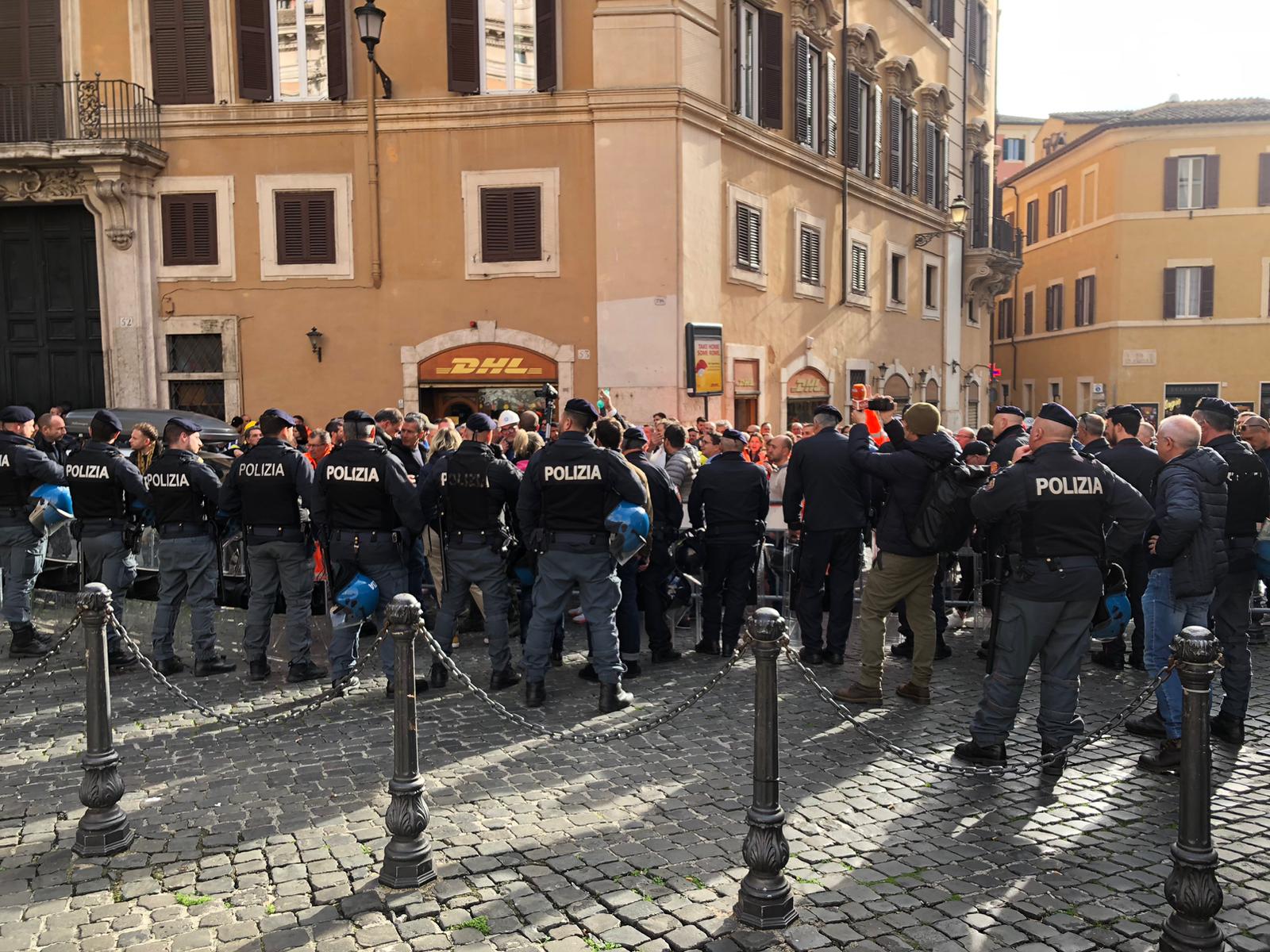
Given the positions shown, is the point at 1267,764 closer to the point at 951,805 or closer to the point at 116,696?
the point at 951,805

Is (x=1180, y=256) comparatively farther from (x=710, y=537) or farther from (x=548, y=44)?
(x=710, y=537)

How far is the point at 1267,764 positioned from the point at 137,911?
589 cm

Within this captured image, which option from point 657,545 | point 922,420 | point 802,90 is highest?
point 802,90

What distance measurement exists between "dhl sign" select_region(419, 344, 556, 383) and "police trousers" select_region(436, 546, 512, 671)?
34.3 feet

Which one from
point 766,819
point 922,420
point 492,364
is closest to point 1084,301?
point 492,364

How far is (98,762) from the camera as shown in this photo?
4941 mm

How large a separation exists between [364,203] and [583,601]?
40.7 feet

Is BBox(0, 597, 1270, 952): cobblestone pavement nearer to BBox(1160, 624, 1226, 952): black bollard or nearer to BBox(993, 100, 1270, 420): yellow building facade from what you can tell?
BBox(1160, 624, 1226, 952): black bollard

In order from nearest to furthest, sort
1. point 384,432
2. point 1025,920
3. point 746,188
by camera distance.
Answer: point 1025,920 → point 384,432 → point 746,188

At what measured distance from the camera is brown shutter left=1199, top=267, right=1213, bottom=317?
3434 centimetres

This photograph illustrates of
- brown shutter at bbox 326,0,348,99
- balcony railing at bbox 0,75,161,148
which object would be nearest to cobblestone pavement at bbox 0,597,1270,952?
brown shutter at bbox 326,0,348,99

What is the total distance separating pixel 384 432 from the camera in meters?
9.68

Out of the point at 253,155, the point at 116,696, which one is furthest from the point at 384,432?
the point at 253,155

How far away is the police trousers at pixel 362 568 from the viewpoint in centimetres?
745
